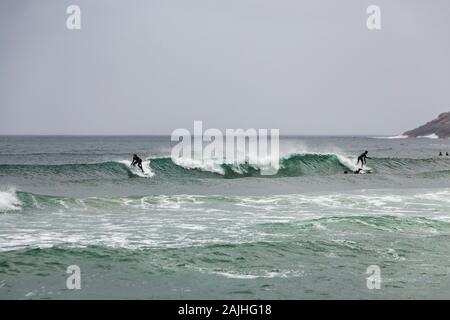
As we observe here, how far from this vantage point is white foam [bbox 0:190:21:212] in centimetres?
1742

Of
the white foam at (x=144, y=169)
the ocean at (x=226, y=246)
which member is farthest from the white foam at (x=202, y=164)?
the ocean at (x=226, y=246)

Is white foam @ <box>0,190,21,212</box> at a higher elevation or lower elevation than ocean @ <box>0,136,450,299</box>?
higher

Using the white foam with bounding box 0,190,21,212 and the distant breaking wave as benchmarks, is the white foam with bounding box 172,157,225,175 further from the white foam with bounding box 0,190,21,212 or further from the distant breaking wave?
the white foam with bounding box 0,190,21,212

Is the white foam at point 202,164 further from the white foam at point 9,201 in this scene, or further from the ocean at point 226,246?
the white foam at point 9,201

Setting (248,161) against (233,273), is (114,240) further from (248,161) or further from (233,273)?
(248,161)

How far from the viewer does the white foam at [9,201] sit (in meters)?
17.4

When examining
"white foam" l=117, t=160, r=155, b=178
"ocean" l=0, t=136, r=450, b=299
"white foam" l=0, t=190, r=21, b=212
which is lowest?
"ocean" l=0, t=136, r=450, b=299

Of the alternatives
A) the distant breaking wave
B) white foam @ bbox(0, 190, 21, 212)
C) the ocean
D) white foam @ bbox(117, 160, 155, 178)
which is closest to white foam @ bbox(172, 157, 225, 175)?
the distant breaking wave

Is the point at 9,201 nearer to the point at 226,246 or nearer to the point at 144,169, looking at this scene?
the point at 226,246

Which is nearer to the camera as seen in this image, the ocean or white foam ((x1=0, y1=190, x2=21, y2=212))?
the ocean

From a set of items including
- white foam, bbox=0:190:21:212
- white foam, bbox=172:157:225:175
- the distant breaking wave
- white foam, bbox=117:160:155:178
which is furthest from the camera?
white foam, bbox=172:157:225:175

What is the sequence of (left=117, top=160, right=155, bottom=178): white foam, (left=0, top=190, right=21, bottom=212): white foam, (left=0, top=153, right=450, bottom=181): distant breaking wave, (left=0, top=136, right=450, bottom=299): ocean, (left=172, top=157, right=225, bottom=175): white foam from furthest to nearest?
(left=172, top=157, right=225, bottom=175): white foam
(left=0, top=153, right=450, bottom=181): distant breaking wave
(left=117, top=160, right=155, bottom=178): white foam
(left=0, top=190, right=21, bottom=212): white foam
(left=0, top=136, right=450, bottom=299): ocean
